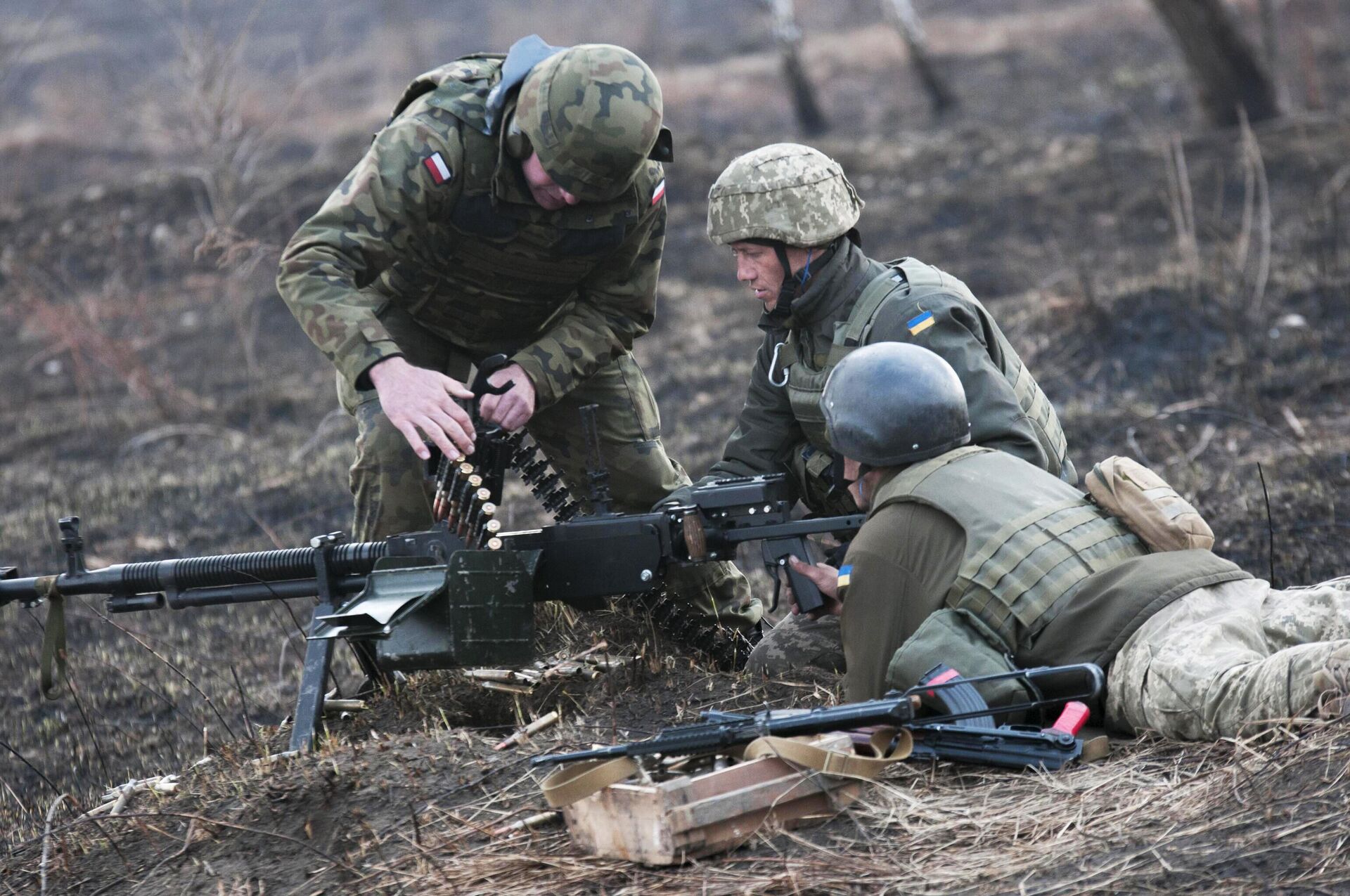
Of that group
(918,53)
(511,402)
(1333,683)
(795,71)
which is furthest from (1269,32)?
(1333,683)

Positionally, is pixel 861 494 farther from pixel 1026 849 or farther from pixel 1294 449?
pixel 1294 449

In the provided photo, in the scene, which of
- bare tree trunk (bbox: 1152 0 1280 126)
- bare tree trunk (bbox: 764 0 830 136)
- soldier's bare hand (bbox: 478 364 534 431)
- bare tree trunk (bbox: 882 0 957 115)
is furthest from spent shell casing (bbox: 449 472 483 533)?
bare tree trunk (bbox: 882 0 957 115)

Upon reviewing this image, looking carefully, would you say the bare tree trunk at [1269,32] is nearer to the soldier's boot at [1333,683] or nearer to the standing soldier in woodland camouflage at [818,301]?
the standing soldier in woodland camouflage at [818,301]

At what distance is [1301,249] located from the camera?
1242 centimetres

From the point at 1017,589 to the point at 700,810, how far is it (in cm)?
125

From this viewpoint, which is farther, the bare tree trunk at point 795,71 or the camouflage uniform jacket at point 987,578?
the bare tree trunk at point 795,71

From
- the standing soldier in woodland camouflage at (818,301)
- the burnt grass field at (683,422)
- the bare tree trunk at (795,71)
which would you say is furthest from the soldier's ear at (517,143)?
the bare tree trunk at (795,71)

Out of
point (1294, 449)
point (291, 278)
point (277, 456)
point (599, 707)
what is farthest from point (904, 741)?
point (277, 456)

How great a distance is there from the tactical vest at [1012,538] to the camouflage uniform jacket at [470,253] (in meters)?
1.93

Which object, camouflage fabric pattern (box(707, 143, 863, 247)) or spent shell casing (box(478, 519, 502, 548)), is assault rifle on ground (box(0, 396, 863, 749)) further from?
camouflage fabric pattern (box(707, 143, 863, 247))

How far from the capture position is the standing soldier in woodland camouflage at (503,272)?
5.30 meters

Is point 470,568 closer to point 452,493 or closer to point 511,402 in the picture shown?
point 452,493

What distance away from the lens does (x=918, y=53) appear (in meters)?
21.1

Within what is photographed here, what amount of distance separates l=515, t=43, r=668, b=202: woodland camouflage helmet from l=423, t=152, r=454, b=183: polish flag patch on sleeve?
1.20ft
